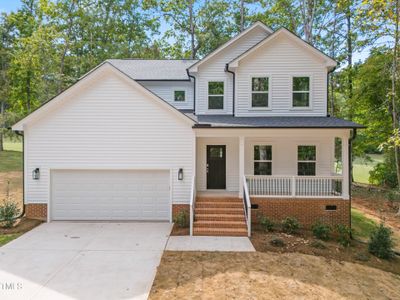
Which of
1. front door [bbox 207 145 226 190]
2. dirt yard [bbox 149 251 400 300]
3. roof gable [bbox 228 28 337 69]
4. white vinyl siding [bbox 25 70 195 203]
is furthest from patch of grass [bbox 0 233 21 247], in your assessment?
roof gable [bbox 228 28 337 69]

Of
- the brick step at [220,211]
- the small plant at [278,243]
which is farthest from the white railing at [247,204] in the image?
the small plant at [278,243]

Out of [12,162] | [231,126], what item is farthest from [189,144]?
[12,162]

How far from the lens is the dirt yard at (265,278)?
18.5 ft

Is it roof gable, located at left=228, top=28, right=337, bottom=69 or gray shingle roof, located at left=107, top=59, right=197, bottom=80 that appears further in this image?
gray shingle roof, located at left=107, top=59, right=197, bottom=80

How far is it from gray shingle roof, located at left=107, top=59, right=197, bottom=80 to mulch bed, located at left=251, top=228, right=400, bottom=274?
9.03 m

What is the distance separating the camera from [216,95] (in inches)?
506

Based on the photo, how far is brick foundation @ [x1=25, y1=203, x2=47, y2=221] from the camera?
10836 mm

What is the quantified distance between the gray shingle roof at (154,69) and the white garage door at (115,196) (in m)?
5.92

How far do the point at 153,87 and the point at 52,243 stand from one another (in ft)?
29.3

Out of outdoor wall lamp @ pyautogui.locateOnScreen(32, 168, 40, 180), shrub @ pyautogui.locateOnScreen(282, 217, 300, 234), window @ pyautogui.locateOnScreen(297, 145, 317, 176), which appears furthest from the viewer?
window @ pyautogui.locateOnScreen(297, 145, 317, 176)

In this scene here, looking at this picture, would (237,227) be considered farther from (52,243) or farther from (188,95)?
(188,95)

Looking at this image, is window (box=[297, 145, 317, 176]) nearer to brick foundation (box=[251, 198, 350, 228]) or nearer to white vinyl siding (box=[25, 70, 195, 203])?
brick foundation (box=[251, 198, 350, 228])

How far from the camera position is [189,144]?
1085cm

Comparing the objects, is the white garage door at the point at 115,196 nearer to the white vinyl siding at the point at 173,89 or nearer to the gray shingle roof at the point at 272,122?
the gray shingle roof at the point at 272,122
